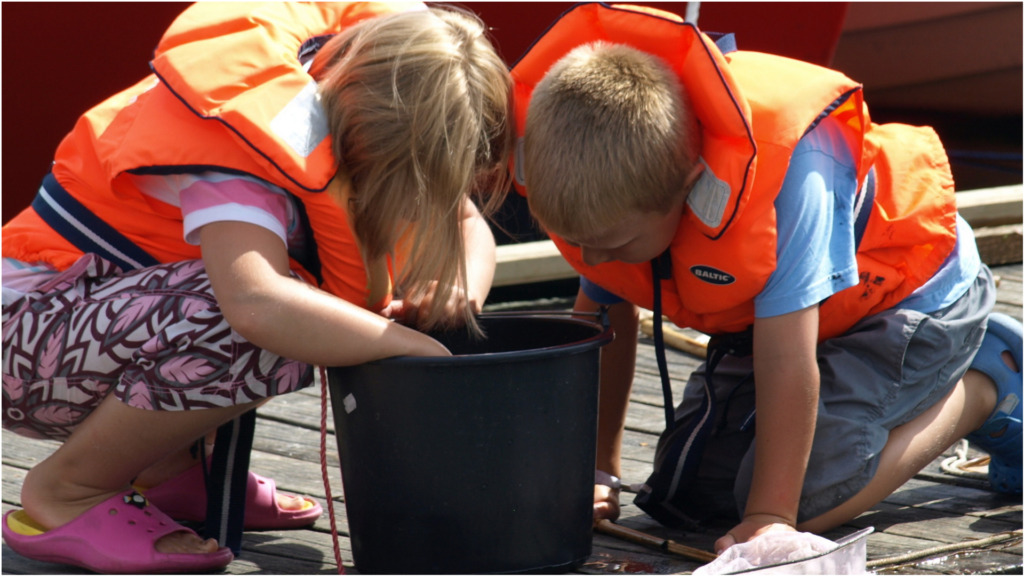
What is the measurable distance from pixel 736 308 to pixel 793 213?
234 mm

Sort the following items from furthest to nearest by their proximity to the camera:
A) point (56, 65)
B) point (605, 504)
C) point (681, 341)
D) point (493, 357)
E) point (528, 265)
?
1. point (56, 65)
2. point (528, 265)
3. point (681, 341)
4. point (605, 504)
5. point (493, 357)

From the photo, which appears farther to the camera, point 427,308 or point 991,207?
point 991,207

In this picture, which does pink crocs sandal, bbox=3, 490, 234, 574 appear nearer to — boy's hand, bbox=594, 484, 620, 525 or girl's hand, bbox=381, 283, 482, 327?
girl's hand, bbox=381, 283, 482, 327

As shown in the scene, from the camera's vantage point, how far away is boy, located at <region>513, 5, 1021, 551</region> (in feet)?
5.49

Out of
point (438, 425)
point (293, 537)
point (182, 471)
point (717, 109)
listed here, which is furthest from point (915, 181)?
point (182, 471)

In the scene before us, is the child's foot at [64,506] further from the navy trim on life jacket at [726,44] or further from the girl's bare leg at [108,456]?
the navy trim on life jacket at [726,44]

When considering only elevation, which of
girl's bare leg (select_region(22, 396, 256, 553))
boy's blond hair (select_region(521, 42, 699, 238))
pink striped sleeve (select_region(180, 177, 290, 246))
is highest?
boy's blond hair (select_region(521, 42, 699, 238))

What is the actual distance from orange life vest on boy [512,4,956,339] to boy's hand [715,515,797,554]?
1.11ft

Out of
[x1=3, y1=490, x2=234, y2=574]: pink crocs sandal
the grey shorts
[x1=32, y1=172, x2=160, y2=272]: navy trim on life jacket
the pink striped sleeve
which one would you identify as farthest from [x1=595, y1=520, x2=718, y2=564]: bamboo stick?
[x1=32, y1=172, x2=160, y2=272]: navy trim on life jacket

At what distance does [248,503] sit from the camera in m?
1.99

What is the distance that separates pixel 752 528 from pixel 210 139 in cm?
99

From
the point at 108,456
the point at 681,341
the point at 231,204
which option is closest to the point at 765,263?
the point at 231,204

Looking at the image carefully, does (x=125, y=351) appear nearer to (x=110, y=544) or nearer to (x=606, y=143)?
(x=110, y=544)

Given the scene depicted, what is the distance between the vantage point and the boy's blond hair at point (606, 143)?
1646mm
